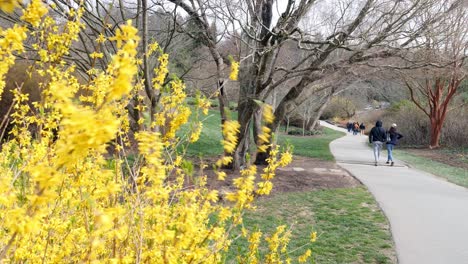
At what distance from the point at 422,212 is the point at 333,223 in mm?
1933

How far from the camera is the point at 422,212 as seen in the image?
26.3ft

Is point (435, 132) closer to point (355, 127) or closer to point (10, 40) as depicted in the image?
point (355, 127)

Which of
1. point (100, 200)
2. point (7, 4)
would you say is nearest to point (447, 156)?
point (100, 200)

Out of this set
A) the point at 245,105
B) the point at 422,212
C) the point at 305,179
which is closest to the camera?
the point at 422,212

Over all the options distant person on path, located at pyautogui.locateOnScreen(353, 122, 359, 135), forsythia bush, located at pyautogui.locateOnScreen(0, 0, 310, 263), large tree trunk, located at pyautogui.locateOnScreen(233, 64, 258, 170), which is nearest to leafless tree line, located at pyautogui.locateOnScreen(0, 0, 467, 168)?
large tree trunk, located at pyautogui.locateOnScreen(233, 64, 258, 170)

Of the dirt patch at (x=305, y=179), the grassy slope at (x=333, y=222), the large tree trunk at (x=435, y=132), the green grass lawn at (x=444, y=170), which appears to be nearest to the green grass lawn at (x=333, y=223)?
the grassy slope at (x=333, y=222)

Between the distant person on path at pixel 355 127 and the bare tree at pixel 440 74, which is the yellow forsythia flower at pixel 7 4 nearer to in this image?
the bare tree at pixel 440 74

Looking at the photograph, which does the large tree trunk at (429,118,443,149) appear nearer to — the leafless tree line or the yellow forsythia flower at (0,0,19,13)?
the leafless tree line

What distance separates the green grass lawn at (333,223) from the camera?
5957 mm

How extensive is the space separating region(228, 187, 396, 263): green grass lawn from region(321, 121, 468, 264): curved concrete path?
10.5 inches

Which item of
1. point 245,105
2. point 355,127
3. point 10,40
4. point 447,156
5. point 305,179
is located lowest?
point 305,179

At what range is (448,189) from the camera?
10.8 meters

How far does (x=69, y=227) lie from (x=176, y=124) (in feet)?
2.96

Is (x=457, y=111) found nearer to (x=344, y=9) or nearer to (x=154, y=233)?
(x=344, y=9)
